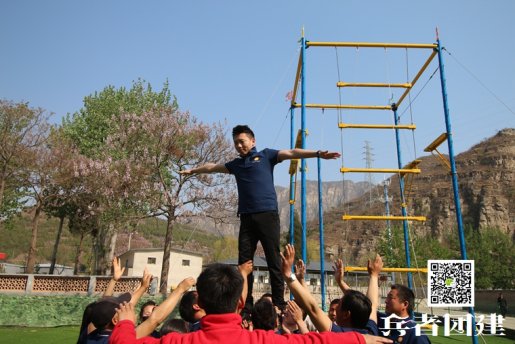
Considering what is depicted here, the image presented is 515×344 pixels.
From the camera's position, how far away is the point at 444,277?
25.1ft

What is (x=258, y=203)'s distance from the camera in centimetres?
489

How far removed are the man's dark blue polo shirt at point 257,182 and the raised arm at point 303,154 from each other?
9 centimetres

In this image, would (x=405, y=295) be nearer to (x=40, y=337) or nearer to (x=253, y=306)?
(x=253, y=306)

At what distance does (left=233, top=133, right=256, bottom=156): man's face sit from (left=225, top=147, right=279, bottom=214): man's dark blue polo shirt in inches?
2.6

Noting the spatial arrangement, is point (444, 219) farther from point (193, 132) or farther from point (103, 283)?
point (103, 283)

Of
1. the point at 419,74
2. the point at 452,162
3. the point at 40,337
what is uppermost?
the point at 419,74

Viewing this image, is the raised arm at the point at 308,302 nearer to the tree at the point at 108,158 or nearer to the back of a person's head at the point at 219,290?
the back of a person's head at the point at 219,290

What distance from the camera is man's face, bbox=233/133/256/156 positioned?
488cm

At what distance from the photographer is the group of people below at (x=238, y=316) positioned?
213cm

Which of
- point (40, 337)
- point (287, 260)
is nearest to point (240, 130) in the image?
point (287, 260)

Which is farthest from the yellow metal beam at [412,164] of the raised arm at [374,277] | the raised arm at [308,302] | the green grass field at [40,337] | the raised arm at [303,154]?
the green grass field at [40,337]

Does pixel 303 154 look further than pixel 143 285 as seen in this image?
Yes

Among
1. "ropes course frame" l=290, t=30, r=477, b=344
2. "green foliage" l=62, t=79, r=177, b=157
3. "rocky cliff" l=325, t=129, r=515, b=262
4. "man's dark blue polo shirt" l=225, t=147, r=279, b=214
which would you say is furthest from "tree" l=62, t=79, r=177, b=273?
"rocky cliff" l=325, t=129, r=515, b=262

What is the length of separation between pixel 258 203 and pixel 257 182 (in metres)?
0.24
